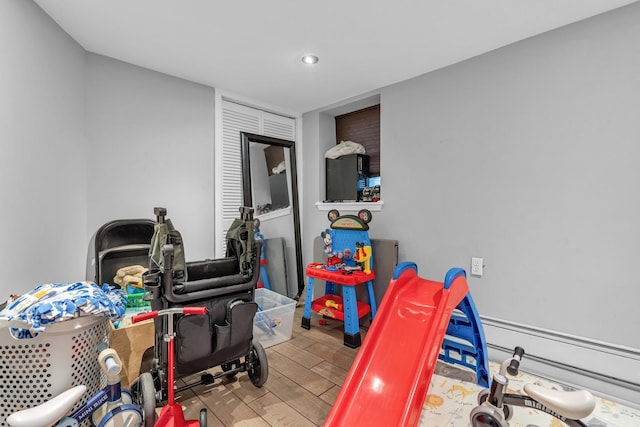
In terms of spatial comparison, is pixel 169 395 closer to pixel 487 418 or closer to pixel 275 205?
pixel 487 418

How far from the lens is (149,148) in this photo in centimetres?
254

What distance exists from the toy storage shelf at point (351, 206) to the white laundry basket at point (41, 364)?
2416 mm

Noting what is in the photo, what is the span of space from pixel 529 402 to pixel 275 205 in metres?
2.93

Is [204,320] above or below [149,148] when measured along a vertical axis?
below

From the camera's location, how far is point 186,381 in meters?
1.97

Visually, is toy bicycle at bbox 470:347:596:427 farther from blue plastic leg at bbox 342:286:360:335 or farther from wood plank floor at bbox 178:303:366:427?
blue plastic leg at bbox 342:286:360:335

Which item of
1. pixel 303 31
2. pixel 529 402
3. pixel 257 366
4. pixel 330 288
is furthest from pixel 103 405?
pixel 303 31

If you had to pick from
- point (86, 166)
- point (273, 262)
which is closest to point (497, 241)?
point (273, 262)

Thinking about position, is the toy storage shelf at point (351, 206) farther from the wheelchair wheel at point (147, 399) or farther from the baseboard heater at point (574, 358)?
the wheelchair wheel at point (147, 399)

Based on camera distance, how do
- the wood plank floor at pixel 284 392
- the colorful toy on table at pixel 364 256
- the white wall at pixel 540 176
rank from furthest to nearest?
the colorful toy on table at pixel 364 256, the white wall at pixel 540 176, the wood plank floor at pixel 284 392

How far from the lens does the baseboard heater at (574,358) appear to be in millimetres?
1718

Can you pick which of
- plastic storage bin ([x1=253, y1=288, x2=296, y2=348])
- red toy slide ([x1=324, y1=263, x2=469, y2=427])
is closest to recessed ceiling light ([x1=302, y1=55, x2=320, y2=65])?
red toy slide ([x1=324, y1=263, x2=469, y2=427])

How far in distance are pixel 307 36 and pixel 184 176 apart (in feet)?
5.47

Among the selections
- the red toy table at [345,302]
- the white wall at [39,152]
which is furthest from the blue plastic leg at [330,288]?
the white wall at [39,152]
